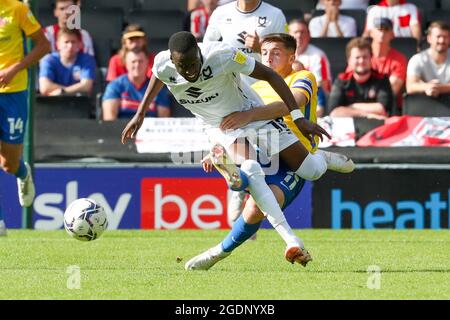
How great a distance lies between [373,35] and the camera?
47.4ft

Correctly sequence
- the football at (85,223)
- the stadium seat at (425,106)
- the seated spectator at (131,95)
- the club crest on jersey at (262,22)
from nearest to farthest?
the football at (85,223) < the club crest on jersey at (262,22) < the stadium seat at (425,106) < the seated spectator at (131,95)

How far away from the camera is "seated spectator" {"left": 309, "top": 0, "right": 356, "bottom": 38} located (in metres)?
15.1

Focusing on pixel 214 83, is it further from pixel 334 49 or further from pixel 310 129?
pixel 334 49

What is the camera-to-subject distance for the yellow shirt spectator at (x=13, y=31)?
1179 cm

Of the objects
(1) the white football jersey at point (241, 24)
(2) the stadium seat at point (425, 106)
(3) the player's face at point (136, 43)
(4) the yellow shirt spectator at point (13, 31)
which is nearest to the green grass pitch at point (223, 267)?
(4) the yellow shirt spectator at point (13, 31)

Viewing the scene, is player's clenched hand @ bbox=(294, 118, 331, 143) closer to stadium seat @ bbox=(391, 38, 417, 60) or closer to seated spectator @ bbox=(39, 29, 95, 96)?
seated spectator @ bbox=(39, 29, 95, 96)

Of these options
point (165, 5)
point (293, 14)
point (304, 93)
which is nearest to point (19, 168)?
point (304, 93)

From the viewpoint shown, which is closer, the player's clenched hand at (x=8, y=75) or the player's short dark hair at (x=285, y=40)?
the player's short dark hair at (x=285, y=40)

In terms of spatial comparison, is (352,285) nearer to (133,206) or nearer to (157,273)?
(157,273)

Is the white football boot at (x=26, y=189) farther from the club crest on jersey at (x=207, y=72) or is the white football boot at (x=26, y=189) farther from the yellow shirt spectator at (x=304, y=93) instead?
the club crest on jersey at (x=207, y=72)

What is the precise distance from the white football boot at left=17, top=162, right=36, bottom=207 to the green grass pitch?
36 centimetres

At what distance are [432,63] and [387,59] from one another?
603mm

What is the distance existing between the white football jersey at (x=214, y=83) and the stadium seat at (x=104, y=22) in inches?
281
